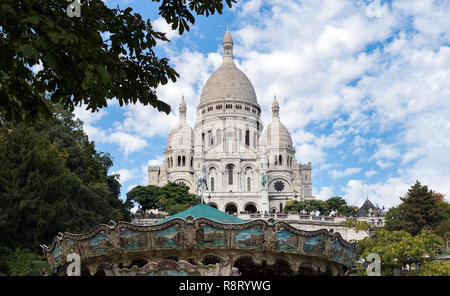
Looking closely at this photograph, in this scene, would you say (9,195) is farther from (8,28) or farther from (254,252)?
(8,28)

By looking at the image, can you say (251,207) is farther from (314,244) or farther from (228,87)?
(314,244)

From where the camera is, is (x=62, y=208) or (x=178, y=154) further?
(x=178, y=154)

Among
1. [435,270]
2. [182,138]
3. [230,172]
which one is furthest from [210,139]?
[435,270]

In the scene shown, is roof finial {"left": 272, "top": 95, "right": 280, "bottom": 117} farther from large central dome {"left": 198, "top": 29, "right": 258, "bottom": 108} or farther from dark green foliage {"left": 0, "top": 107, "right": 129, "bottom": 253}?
dark green foliage {"left": 0, "top": 107, "right": 129, "bottom": 253}

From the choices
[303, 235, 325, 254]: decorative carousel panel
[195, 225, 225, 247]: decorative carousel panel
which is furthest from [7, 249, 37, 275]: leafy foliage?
[303, 235, 325, 254]: decorative carousel panel

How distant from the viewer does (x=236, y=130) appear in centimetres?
8044

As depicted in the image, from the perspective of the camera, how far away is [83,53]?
7684 millimetres

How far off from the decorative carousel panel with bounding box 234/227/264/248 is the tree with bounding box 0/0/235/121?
260 inches

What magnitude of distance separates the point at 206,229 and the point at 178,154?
204ft

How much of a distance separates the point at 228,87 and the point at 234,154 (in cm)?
1367

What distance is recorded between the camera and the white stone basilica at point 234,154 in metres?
72.8

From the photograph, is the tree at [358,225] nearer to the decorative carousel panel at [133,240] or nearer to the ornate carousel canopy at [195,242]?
the ornate carousel canopy at [195,242]
